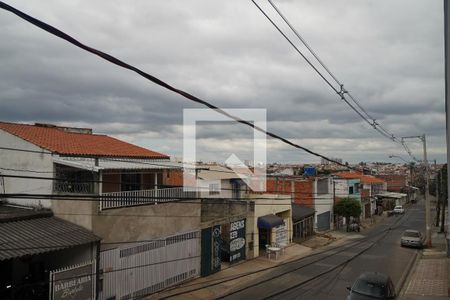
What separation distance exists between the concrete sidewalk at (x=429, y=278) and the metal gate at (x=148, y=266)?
9.34m

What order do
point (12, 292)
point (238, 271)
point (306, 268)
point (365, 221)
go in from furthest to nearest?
point (365, 221) → point (306, 268) → point (238, 271) → point (12, 292)

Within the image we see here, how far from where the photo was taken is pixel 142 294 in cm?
1642

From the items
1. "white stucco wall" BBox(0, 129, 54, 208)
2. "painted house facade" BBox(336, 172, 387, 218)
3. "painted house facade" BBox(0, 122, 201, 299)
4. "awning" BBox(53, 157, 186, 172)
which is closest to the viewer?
"awning" BBox(53, 157, 186, 172)

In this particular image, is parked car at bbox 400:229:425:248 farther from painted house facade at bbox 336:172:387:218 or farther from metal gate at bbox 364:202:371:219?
metal gate at bbox 364:202:371:219

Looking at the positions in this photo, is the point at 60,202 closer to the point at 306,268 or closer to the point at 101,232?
the point at 101,232

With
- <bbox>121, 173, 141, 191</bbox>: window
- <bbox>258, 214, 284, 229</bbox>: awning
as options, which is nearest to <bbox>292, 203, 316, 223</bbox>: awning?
<bbox>258, 214, 284, 229</bbox>: awning

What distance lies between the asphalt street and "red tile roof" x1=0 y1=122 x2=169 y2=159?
7606mm

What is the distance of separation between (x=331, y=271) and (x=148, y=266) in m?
10.6

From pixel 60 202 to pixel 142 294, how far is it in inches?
191

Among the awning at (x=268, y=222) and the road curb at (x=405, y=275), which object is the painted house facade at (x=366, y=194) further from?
the awning at (x=268, y=222)

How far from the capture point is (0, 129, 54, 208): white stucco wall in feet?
49.8

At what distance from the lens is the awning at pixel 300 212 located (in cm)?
3300

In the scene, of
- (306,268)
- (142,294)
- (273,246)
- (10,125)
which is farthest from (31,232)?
(273,246)

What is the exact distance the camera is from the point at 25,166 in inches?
626
